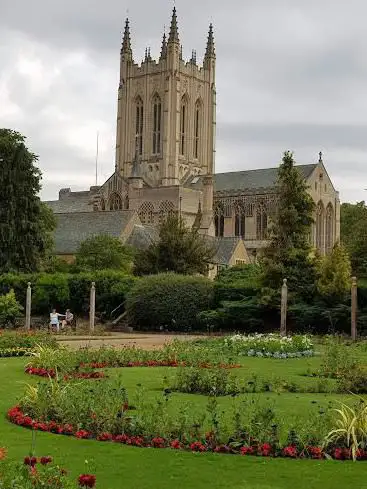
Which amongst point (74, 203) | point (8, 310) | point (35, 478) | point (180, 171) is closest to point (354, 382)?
point (35, 478)

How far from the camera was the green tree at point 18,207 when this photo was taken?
4809cm

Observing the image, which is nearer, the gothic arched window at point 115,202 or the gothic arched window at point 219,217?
the gothic arched window at point 115,202

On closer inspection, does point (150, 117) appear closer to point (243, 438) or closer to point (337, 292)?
point (337, 292)

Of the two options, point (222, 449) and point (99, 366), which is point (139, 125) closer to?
point (99, 366)

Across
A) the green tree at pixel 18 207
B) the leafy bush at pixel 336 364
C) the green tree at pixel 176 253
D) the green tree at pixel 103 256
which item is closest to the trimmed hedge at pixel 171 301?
the green tree at pixel 176 253

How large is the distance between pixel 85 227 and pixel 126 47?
53987 millimetres

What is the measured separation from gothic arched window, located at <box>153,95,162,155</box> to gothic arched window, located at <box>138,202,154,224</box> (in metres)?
19.2

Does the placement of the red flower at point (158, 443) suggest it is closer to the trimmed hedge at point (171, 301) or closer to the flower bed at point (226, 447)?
the flower bed at point (226, 447)

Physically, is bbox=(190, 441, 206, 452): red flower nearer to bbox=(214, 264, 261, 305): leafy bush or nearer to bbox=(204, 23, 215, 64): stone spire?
bbox=(214, 264, 261, 305): leafy bush

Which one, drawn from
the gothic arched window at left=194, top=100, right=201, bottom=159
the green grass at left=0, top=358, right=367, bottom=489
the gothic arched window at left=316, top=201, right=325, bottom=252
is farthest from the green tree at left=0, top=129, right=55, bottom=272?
the gothic arched window at left=194, top=100, right=201, bottom=159

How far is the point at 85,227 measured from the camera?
7162 cm

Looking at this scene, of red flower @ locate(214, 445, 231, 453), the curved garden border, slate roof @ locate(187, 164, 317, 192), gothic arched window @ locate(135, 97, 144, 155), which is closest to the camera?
red flower @ locate(214, 445, 231, 453)

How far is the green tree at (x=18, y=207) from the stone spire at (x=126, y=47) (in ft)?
231

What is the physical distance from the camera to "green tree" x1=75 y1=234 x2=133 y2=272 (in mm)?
54406
